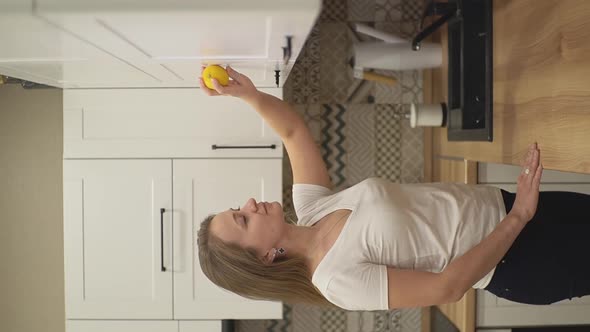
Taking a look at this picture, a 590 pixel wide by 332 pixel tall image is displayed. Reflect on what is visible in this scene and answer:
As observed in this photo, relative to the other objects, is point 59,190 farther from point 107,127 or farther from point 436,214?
point 436,214

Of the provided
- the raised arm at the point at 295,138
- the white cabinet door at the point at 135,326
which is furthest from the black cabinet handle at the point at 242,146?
the white cabinet door at the point at 135,326

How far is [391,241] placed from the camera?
3.86 feet

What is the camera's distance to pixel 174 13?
846mm

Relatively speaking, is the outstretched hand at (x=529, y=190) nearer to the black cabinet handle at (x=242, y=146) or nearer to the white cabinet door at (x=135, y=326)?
the black cabinet handle at (x=242, y=146)

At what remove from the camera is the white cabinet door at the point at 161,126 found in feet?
6.79

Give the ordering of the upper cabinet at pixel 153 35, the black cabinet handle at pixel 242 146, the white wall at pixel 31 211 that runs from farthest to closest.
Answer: the white wall at pixel 31 211 → the black cabinet handle at pixel 242 146 → the upper cabinet at pixel 153 35

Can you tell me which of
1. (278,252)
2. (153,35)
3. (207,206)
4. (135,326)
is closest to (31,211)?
(135,326)

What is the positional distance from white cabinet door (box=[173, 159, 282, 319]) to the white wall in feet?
2.11

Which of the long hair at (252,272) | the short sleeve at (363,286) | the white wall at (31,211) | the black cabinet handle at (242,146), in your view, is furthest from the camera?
the white wall at (31,211)

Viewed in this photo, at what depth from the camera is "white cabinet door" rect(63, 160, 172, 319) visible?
2.10 metres

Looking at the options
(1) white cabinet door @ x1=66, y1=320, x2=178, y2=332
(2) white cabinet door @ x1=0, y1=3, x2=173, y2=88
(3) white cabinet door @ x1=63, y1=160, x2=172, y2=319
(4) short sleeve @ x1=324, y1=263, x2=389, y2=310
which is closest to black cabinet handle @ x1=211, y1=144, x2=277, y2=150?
(3) white cabinet door @ x1=63, y1=160, x2=172, y2=319

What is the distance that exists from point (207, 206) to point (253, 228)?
0.84 m

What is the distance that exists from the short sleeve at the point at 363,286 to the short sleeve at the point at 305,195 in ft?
0.90

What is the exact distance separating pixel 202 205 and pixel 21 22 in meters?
1.30
